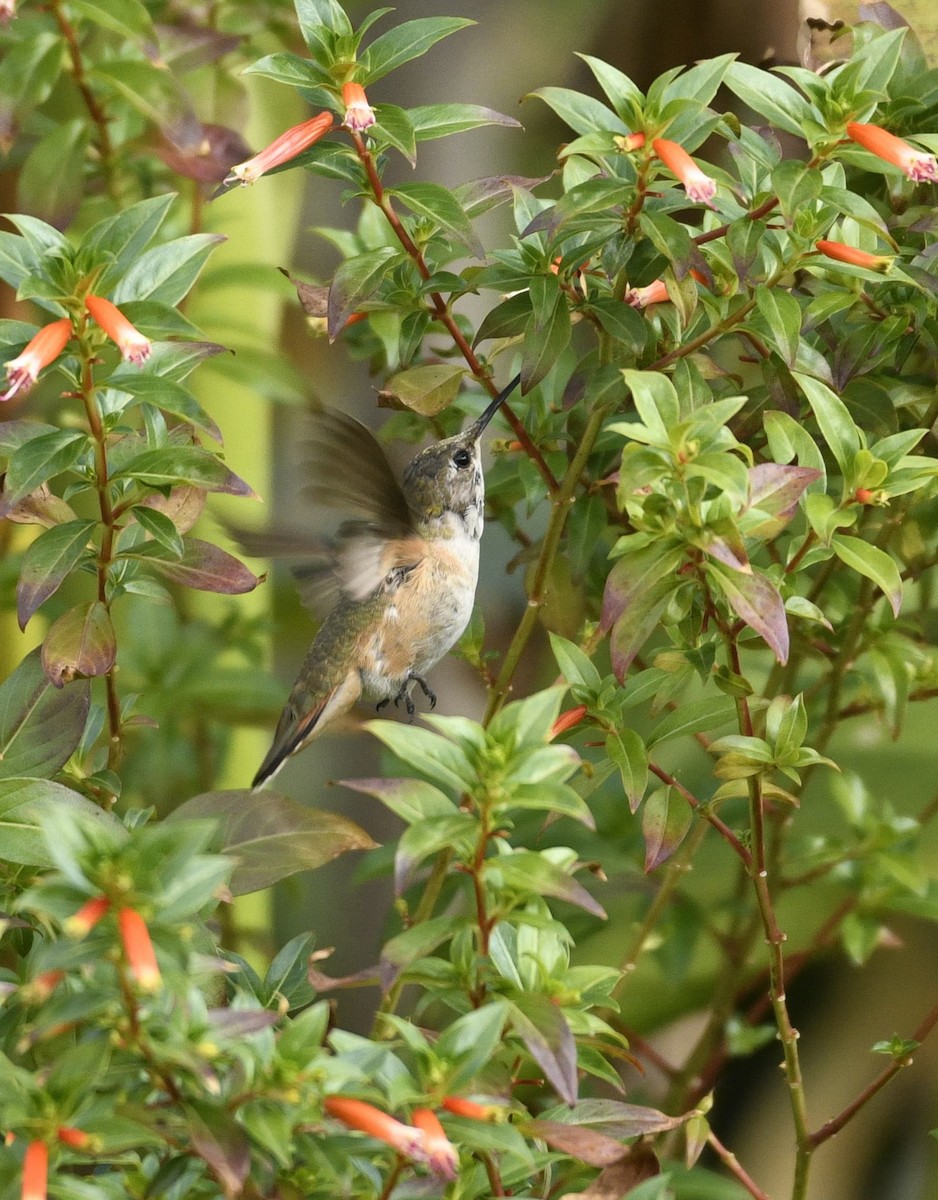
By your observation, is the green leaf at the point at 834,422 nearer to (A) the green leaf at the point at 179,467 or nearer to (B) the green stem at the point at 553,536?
(B) the green stem at the point at 553,536

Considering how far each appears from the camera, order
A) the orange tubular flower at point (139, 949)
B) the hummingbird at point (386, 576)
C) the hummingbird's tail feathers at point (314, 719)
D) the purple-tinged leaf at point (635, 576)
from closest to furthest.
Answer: the orange tubular flower at point (139, 949), the purple-tinged leaf at point (635, 576), the hummingbird at point (386, 576), the hummingbird's tail feathers at point (314, 719)

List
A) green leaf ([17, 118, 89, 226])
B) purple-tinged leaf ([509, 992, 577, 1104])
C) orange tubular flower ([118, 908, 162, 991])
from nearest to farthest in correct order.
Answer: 1. orange tubular flower ([118, 908, 162, 991])
2. purple-tinged leaf ([509, 992, 577, 1104])
3. green leaf ([17, 118, 89, 226])

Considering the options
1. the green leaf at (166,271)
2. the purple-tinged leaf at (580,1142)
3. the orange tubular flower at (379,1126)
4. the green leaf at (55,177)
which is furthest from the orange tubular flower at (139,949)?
the green leaf at (55,177)

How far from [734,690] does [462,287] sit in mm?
326

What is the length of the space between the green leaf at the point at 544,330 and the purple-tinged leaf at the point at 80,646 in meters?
0.32

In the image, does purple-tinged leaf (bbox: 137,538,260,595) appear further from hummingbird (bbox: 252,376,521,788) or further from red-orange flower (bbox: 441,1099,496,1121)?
red-orange flower (bbox: 441,1099,496,1121)

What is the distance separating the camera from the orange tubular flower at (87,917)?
1.81 feet

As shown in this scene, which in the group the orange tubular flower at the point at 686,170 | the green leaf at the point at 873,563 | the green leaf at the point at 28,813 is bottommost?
the green leaf at the point at 28,813

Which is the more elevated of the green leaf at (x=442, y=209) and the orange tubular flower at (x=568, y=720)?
the green leaf at (x=442, y=209)

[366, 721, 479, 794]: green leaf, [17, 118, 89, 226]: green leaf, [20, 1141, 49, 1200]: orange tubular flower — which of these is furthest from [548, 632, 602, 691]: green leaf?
[17, 118, 89, 226]: green leaf

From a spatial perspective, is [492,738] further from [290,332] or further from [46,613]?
[290,332]

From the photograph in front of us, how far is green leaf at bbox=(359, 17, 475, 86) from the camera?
0.82 m

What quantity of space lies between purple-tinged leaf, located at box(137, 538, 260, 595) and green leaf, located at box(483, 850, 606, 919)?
30cm

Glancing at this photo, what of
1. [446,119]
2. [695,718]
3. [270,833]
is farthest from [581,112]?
[270,833]
